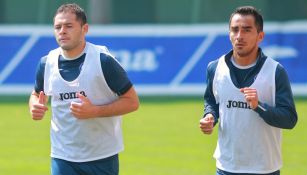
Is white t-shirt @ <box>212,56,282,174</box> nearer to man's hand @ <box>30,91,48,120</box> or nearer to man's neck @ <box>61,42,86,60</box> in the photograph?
man's neck @ <box>61,42,86,60</box>

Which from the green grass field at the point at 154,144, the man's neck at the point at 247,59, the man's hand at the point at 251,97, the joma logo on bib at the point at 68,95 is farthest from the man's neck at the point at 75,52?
the green grass field at the point at 154,144

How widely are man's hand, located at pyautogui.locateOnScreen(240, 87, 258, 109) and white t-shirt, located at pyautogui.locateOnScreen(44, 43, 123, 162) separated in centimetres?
126

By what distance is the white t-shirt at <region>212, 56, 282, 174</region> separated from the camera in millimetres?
6688

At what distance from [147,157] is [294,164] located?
7.18ft

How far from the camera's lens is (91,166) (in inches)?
283

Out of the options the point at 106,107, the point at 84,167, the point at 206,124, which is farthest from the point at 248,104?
the point at 84,167

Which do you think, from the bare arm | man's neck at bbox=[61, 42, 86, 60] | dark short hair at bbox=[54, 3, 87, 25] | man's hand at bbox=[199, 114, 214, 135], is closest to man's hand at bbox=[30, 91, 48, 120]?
the bare arm

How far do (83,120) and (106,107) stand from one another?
229mm

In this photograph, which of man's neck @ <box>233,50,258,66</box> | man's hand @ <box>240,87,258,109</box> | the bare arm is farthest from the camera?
the bare arm

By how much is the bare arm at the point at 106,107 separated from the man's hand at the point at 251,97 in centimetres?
108

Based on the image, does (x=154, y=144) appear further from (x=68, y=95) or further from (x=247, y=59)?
(x=247, y=59)

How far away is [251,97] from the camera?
21.1 feet

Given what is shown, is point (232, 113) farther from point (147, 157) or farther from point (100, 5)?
point (100, 5)

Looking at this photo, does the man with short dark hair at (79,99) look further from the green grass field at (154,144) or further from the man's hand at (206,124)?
the green grass field at (154,144)
